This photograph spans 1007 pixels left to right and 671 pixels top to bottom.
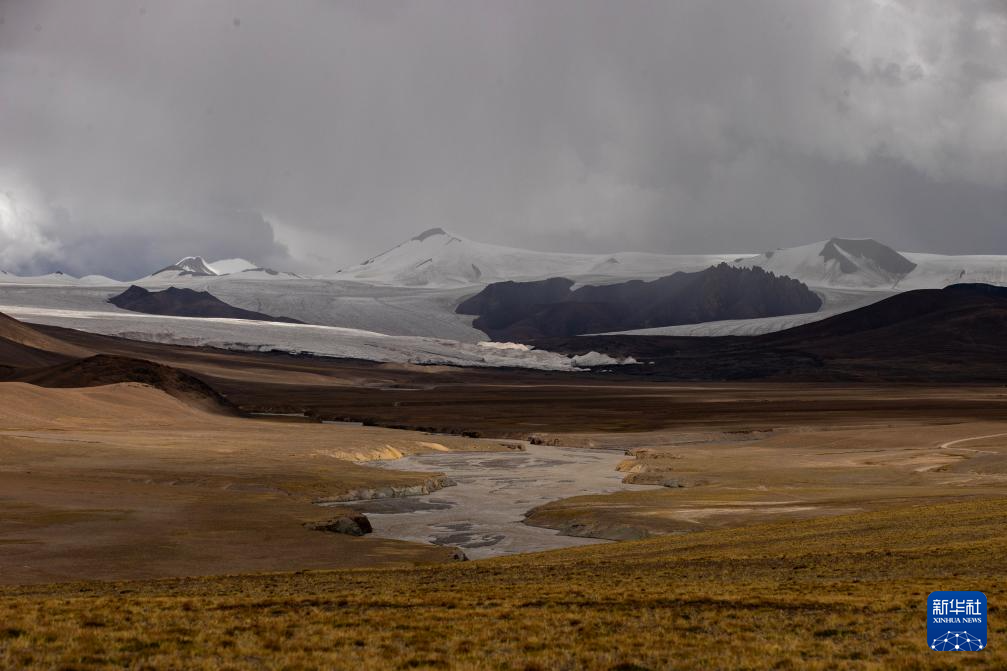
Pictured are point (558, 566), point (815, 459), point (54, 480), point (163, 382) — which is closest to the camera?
point (558, 566)

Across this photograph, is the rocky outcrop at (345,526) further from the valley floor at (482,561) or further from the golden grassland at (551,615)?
the golden grassland at (551,615)

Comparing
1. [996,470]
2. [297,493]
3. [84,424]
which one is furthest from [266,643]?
[84,424]

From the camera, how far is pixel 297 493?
181ft

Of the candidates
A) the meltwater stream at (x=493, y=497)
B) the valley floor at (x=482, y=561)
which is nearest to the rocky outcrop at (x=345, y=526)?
the meltwater stream at (x=493, y=497)

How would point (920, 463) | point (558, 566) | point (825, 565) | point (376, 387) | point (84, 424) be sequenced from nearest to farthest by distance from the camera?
point (825, 565) < point (558, 566) < point (920, 463) < point (84, 424) < point (376, 387)

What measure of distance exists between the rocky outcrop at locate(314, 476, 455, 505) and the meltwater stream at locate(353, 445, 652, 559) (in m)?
1.01

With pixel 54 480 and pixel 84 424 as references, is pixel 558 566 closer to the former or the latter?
pixel 54 480

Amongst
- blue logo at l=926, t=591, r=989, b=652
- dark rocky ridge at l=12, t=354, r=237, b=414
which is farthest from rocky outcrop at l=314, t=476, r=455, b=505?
dark rocky ridge at l=12, t=354, r=237, b=414

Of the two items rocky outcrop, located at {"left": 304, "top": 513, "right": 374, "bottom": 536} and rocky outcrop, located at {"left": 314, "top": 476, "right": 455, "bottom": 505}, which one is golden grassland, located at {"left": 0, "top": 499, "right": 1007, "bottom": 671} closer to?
rocky outcrop, located at {"left": 304, "top": 513, "right": 374, "bottom": 536}

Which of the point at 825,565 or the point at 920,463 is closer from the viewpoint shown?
the point at 825,565

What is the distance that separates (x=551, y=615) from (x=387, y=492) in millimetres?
40126

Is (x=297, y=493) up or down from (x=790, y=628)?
down

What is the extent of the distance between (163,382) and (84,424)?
29.5 m

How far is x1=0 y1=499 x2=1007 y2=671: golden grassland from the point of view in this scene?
52.6ft
